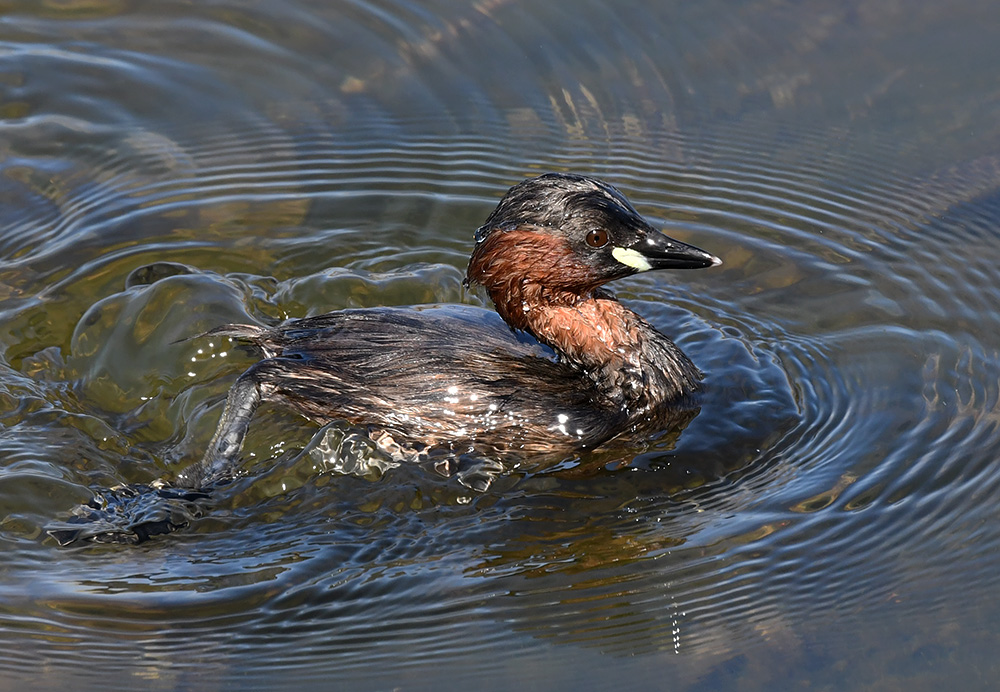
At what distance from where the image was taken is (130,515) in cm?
516

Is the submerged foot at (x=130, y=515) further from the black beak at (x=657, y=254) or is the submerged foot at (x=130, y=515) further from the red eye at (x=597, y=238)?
the black beak at (x=657, y=254)

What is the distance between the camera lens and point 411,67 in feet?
26.8

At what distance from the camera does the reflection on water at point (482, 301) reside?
4492mm

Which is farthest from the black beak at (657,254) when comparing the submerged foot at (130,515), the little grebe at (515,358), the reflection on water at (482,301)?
the submerged foot at (130,515)

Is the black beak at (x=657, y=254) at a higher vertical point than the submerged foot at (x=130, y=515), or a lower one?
higher

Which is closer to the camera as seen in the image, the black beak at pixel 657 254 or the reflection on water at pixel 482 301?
the reflection on water at pixel 482 301

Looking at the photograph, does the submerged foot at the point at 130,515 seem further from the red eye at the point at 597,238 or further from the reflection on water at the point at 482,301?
the red eye at the point at 597,238

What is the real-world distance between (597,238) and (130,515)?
2404mm

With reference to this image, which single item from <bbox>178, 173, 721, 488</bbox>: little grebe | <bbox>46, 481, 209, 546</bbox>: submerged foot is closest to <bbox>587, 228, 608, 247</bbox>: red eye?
<bbox>178, 173, 721, 488</bbox>: little grebe

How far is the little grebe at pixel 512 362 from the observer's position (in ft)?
18.2

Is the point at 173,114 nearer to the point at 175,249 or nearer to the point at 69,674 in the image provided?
the point at 175,249

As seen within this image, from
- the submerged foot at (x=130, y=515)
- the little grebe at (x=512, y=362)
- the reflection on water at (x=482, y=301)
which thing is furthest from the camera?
the little grebe at (x=512, y=362)

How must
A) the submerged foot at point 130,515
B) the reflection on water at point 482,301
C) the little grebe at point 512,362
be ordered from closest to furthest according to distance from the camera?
the reflection on water at point 482,301
the submerged foot at point 130,515
the little grebe at point 512,362

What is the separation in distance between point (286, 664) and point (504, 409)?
5.51 ft
